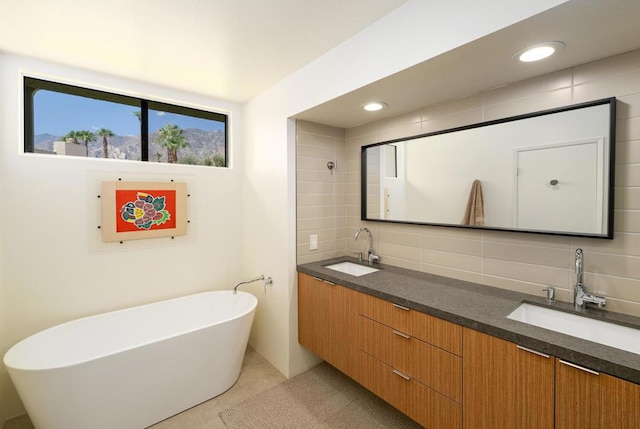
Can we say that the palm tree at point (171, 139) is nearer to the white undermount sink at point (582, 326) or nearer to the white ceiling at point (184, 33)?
the white ceiling at point (184, 33)

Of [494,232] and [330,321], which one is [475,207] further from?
[330,321]

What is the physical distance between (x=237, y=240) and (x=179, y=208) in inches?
27.0

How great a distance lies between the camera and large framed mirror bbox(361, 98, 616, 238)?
1.50 metres

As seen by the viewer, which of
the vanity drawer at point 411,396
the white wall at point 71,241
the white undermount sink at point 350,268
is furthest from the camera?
the white undermount sink at point 350,268

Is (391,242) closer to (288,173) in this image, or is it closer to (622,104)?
(288,173)

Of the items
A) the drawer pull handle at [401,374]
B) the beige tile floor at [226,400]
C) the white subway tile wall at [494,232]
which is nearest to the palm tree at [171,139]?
the white subway tile wall at [494,232]

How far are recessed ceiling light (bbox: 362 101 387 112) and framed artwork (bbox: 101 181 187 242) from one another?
184cm

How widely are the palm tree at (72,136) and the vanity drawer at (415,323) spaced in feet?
8.61

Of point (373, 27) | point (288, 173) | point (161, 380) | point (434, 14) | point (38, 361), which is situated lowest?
point (161, 380)

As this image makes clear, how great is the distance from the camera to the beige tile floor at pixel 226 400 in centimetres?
202

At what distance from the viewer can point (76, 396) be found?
1.73 meters

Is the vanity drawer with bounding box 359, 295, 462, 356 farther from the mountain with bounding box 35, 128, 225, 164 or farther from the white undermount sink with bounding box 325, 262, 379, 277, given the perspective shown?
the mountain with bounding box 35, 128, 225, 164

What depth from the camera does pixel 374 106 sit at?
219cm

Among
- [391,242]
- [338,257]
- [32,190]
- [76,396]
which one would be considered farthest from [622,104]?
[32,190]
